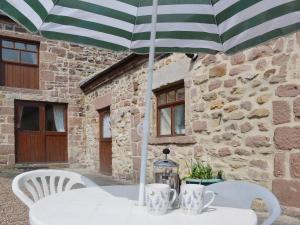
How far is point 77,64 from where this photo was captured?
1105 cm

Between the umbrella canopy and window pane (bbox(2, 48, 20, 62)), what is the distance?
8.95m

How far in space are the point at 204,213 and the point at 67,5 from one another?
1.47 metres

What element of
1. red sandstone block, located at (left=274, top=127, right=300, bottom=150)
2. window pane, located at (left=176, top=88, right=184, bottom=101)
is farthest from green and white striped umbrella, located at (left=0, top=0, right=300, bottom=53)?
window pane, located at (left=176, top=88, right=184, bottom=101)

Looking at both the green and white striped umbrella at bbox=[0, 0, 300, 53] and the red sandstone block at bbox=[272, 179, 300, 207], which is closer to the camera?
the green and white striped umbrella at bbox=[0, 0, 300, 53]

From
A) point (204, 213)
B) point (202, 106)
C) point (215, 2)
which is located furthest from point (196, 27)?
point (202, 106)

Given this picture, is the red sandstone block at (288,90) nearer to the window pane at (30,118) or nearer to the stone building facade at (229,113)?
the stone building facade at (229,113)

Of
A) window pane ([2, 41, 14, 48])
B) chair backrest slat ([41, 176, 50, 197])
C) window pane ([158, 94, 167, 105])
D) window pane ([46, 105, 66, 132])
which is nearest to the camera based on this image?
chair backrest slat ([41, 176, 50, 197])

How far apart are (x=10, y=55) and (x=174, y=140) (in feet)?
23.6

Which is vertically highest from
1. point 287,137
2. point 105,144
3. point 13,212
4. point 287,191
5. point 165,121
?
point 165,121

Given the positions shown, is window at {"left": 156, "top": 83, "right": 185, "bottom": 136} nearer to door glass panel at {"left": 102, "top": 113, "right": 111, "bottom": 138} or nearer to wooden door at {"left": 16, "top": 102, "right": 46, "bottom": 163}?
door glass panel at {"left": 102, "top": 113, "right": 111, "bottom": 138}

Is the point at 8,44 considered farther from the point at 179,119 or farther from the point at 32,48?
the point at 179,119

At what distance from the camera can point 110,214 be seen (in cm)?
147

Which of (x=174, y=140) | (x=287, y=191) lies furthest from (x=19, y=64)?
(x=287, y=191)

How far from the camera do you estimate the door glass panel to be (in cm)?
888
